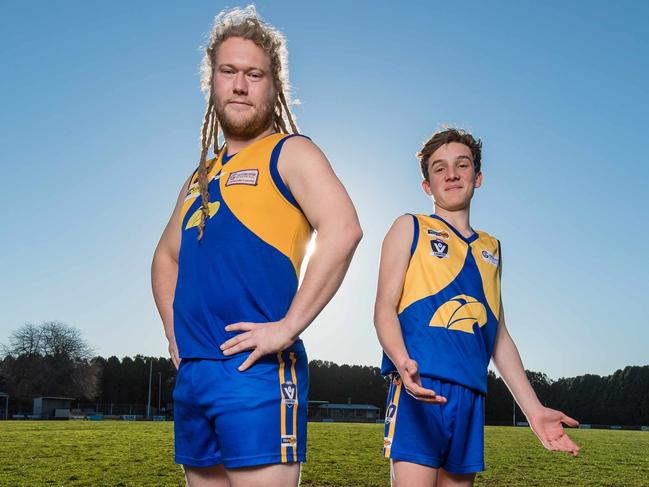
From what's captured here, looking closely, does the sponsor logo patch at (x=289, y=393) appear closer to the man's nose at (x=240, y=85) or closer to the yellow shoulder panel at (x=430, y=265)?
the yellow shoulder panel at (x=430, y=265)

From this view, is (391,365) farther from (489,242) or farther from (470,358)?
(489,242)

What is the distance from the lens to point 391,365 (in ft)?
12.6

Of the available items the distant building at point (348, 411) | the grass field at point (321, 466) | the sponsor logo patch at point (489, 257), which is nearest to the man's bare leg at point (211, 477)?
the sponsor logo patch at point (489, 257)

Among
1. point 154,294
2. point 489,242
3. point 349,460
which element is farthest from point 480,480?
point 154,294

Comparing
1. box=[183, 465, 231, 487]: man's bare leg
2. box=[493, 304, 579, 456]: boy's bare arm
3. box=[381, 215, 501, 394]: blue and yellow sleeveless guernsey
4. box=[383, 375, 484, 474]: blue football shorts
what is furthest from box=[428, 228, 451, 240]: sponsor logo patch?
box=[183, 465, 231, 487]: man's bare leg

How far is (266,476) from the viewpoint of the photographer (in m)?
2.68

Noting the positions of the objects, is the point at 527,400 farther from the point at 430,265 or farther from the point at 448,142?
the point at 448,142

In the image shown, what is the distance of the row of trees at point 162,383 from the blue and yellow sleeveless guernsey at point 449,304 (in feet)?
275

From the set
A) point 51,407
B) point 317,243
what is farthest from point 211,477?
point 51,407

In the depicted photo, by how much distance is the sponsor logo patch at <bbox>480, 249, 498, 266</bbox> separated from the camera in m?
4.15

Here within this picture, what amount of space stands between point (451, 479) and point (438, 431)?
26 cm

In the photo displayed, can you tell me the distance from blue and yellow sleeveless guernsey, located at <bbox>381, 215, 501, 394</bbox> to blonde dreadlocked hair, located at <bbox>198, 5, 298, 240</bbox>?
3.59ft

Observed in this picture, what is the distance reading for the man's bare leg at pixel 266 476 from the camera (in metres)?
2.68

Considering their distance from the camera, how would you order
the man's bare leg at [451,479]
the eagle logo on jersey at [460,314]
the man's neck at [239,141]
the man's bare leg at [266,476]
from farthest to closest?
the eagle logo on jersey at [460,314] < the man's bare leg at [451,479] < the man's neck at [239,141] < the man's bare leg at [266,476]
